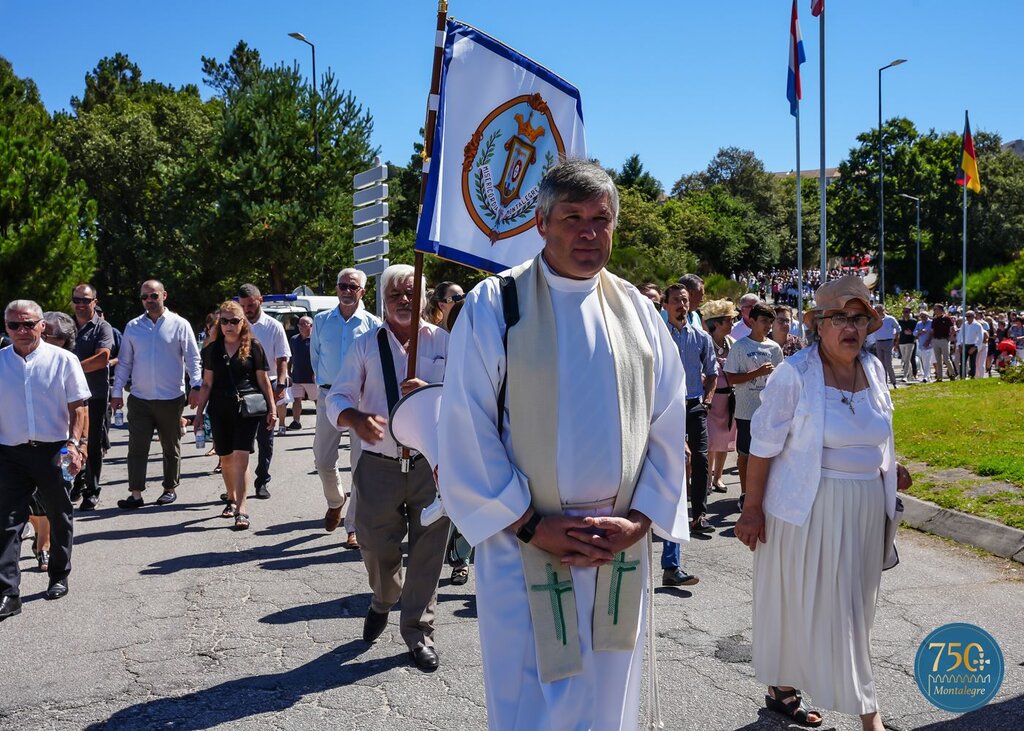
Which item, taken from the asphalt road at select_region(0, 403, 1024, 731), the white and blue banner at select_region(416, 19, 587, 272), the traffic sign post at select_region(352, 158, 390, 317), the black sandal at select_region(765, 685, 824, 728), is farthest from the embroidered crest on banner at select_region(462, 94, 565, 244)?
the traffic sign post at select_region(352, 158, 390, 317)

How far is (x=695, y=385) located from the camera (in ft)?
25.3

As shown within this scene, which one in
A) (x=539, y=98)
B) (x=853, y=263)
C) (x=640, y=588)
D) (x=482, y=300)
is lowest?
(x=640, y=588)

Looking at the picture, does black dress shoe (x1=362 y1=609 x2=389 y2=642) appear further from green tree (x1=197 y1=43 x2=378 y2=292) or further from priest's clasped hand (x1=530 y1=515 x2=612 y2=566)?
green tree (x1=197 y1=43 x2=378 y2=292)

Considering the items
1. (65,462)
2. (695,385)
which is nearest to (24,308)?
(65,462)

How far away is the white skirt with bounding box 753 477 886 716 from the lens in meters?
4.06

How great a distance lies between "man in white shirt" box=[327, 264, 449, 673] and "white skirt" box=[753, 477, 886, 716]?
72.2 inches

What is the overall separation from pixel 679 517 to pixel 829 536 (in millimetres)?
1352

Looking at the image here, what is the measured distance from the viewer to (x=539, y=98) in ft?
15.2

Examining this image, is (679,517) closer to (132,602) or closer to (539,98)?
(539,98)

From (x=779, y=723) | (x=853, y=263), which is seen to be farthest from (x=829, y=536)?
(x=853, y=263)

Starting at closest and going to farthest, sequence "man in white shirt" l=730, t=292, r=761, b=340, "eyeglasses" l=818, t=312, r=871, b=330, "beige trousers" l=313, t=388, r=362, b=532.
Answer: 1. "eyeglasses" l=818, t=312, r=871, b=330
2. "beige trousers" l=313, t=388, r=362, b=532
3. "man in white shirt" l=730, t=292, r=761, b=340

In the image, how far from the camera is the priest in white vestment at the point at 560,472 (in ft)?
9.39

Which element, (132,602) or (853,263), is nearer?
(132,602)

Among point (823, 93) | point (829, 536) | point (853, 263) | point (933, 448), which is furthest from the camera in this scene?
point (853, 263)
